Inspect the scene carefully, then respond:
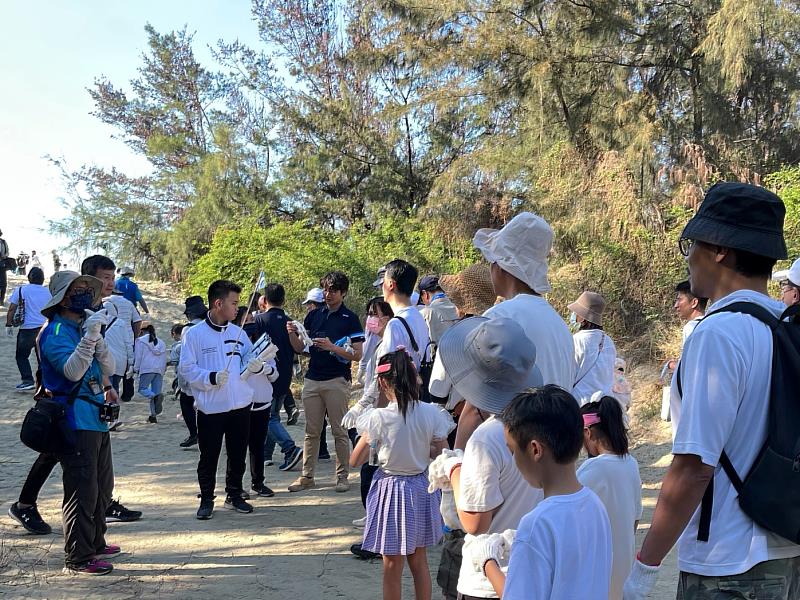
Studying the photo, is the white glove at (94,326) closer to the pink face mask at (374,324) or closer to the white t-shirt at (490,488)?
the pink face mask at (374,324)

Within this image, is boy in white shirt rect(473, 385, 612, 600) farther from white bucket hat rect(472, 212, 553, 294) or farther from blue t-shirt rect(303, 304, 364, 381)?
blue t-shirt rect(303, 304, 364, 381)

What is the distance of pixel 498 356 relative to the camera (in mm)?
2654

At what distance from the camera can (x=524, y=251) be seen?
121 inches

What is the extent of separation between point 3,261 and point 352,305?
27.2 feet

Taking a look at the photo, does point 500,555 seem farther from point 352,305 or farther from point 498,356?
point 352,305

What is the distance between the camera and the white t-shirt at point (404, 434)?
4.64 meters

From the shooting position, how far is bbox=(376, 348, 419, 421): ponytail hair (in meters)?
4.74

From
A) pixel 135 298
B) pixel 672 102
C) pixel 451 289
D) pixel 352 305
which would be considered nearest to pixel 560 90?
pixel 672 102

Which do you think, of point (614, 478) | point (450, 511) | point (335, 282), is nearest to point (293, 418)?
point (335, 282)

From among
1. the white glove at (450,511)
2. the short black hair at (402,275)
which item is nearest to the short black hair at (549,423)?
the white glove at (450,511)

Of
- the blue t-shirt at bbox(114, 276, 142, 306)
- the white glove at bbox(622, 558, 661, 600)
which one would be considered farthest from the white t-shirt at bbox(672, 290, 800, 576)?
the blue t-shirt at bbox(114, 276, 142, 306)

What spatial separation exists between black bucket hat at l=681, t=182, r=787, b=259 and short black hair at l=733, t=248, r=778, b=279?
0.03 meters

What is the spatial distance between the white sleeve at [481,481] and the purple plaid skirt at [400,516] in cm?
181

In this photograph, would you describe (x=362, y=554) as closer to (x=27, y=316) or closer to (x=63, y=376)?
(x=63, y=376)
